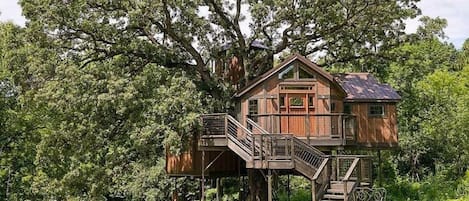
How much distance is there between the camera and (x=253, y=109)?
19.1 meters

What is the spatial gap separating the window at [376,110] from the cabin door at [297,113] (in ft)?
10.1

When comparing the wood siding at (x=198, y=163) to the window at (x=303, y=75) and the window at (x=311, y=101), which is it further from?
the window at (x=303, y=75)

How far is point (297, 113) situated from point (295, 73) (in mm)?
1429

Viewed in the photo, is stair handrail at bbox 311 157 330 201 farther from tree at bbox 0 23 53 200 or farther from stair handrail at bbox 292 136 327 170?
tree at bbox 0 23 53 200

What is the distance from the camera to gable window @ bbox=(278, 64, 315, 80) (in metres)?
A: 18.6

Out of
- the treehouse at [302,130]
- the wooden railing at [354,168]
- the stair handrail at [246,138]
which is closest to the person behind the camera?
the wooden railing at [354,168]

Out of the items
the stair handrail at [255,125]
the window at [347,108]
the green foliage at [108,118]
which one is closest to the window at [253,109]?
the stair handrail at [255,125]

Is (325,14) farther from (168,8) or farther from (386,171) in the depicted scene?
(386,171)

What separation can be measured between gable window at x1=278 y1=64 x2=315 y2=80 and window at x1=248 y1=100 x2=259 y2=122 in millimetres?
1334

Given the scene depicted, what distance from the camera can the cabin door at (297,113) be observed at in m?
18.4

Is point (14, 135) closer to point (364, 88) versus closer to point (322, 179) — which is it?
point (364, 88)

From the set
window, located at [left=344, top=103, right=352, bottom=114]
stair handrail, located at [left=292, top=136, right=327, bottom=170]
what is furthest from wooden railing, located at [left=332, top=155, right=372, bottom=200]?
window, located at [left=344, top=103, right=352, bottom=114]

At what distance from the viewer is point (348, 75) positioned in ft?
72.0

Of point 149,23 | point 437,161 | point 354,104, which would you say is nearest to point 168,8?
point 149,23
